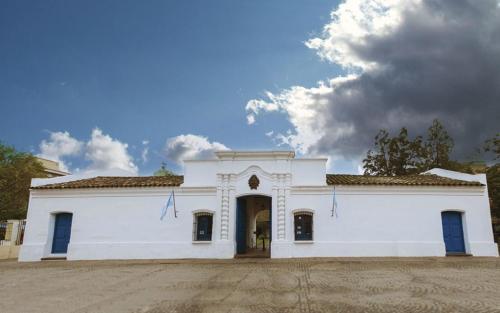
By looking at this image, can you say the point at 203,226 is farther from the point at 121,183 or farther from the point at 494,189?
the point at 494,189

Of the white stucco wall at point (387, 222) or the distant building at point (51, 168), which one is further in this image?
the distant building at point (51, 168)

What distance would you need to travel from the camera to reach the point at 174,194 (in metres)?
16.8

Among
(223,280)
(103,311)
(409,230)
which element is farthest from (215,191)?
(103,311)

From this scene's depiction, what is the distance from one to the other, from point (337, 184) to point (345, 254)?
3.20 metres

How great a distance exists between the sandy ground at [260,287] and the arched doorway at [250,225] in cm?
324

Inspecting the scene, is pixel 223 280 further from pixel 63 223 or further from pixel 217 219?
pixel 63 223

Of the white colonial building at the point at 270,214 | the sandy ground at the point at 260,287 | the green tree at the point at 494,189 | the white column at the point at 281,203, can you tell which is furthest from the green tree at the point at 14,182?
the green tree at the point at 494,189

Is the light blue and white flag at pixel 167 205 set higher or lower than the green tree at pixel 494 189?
lower

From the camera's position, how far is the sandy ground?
670 cm

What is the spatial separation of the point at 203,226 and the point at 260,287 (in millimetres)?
8231

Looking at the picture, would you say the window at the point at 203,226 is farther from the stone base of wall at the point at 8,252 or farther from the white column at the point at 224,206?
the stone base of wall at the point at 8,252

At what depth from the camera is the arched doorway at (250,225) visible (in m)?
16.7

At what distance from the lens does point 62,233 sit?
56.1ft

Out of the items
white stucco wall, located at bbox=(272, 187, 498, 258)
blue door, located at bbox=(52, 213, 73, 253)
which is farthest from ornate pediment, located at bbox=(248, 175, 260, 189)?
blue door, located at bbox=(52, 213, 73, 253)
